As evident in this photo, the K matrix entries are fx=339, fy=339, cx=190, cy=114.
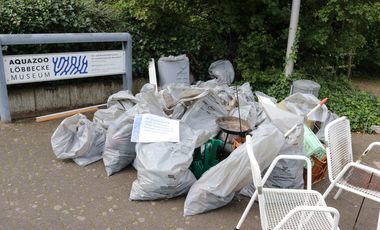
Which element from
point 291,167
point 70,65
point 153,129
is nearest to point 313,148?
point 291,167

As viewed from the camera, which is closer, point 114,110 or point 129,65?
point 114,110

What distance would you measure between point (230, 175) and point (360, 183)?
100 centimetres

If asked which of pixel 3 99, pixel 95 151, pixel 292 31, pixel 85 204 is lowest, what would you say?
pixel 85 204

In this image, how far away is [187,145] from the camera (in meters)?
2.99

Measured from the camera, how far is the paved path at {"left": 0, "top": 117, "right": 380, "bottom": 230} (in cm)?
267

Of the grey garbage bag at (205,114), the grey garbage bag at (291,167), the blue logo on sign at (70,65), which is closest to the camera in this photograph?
the grey garbage bag at (291,167)

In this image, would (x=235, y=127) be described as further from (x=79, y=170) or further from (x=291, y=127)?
(x=79, y=170)

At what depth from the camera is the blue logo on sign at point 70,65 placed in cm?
453

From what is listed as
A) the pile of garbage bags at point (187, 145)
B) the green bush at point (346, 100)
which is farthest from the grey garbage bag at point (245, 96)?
the green bush at point (346, 100)

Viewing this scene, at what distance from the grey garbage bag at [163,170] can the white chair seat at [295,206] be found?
2.61 ft

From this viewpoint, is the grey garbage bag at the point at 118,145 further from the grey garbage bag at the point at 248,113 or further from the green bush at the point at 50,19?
the green bush at the point at 50,19

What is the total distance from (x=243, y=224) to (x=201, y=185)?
456 millimetres

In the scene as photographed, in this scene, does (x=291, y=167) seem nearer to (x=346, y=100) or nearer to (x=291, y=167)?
(x=291, y=167)

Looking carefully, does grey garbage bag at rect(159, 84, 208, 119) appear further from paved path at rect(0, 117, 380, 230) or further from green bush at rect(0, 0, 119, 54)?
green bush at rect(0, 0, 119, 54)
